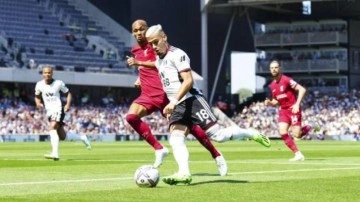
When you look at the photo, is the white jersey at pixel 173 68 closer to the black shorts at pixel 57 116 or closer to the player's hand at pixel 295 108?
the player's hand at pixel 295 108

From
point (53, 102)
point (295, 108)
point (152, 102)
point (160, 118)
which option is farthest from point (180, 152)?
point (160, 118)

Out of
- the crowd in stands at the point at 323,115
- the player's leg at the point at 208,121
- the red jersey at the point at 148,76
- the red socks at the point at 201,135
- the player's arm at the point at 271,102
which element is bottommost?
the crowd in stands at the point at 323,115

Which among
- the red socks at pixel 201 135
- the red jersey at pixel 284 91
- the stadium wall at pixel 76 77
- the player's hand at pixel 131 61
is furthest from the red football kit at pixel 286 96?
the stadium wall at pixel 76 77

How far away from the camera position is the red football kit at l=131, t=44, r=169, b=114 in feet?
53.0

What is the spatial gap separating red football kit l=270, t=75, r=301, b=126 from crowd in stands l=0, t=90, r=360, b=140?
34905mm

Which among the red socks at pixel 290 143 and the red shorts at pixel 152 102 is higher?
the red shorts at pixel 152 102

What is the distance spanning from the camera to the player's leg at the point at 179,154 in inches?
511

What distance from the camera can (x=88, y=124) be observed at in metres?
64.2

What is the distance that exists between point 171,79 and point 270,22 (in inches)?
2785

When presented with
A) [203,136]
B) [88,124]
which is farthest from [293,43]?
[203,136]

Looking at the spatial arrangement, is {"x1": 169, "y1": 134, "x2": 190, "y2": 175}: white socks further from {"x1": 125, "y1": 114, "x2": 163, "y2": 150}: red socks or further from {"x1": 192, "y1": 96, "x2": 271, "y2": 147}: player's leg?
{"x1": 125, "y1": 114, "x2": 163, "y2": 150}: red socks

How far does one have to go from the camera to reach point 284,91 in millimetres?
23688

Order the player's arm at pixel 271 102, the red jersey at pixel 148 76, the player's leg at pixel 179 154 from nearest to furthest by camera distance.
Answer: the player's leg at pixel 179 154 < the red jersey at pixel 148 76 < the player's arm at pixel 271 102

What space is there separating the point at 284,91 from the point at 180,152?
10.7 meters
